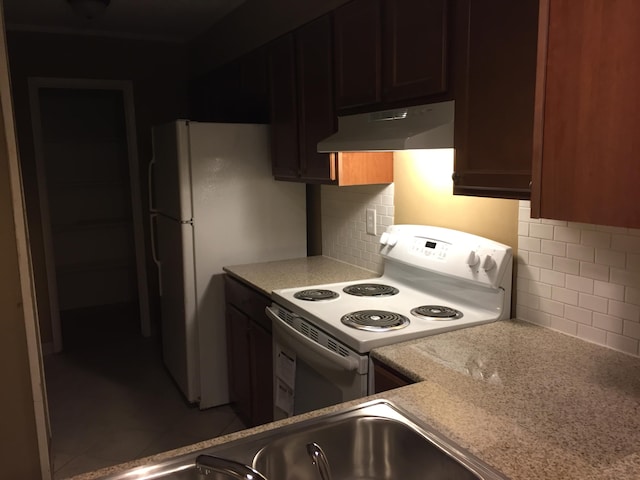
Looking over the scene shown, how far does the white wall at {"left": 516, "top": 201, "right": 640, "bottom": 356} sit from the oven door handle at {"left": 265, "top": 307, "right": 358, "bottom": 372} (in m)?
0.71

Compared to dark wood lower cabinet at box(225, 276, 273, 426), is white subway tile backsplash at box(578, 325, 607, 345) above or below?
above

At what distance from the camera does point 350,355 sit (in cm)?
182

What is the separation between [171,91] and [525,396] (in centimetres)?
394

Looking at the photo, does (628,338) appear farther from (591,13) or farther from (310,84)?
(310,84)

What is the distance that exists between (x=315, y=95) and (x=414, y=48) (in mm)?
809

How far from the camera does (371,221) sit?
9.40 ft

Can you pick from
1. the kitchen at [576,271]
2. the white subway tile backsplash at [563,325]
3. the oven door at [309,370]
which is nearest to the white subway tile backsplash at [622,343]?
the kitchen at [576,271]

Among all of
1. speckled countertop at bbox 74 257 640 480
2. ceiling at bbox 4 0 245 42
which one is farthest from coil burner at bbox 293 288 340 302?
ceiling at bbox 4 0 245 42

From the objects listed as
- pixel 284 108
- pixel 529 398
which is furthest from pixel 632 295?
pixel 284 108

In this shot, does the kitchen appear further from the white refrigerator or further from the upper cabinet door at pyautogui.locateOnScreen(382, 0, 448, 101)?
the white refrigerator

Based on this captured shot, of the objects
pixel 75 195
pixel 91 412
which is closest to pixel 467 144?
pixel 91 412

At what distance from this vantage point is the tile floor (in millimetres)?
2865

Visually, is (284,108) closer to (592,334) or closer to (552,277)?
(552,277)

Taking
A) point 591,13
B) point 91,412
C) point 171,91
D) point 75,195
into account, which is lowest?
point 91,412
